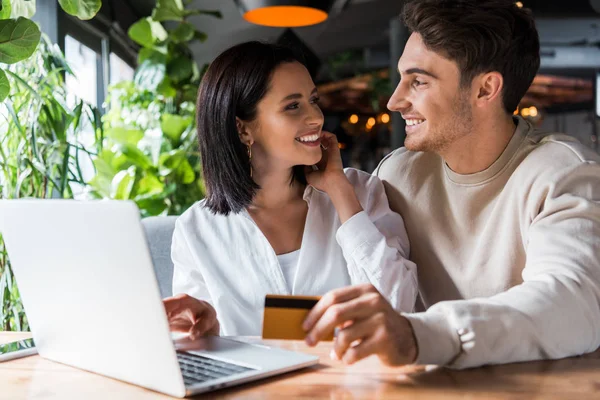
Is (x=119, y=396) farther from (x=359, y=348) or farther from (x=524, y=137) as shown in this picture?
(x=524, y=137)

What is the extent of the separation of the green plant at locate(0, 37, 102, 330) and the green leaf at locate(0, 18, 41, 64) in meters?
0.51

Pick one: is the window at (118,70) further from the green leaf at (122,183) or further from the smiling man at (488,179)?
the smiling man at (488,179)

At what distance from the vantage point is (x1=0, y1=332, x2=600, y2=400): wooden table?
106 centimetres

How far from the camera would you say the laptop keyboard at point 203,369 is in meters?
1.11

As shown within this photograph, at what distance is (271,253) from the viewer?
6.52ft

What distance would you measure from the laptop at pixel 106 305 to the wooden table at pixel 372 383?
2 cm

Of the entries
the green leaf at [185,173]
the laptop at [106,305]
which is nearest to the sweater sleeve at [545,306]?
the laptop at [106,305]

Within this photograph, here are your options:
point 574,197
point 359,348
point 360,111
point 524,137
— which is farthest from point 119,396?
point 360,111

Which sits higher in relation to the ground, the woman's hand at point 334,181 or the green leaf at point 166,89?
the green leaf at point 166,89

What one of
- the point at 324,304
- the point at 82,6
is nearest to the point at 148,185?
the point at 82,6

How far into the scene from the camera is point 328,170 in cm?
203

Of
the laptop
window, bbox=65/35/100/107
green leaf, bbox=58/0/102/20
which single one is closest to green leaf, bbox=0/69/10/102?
green leaf, bbox=58/0/102/20

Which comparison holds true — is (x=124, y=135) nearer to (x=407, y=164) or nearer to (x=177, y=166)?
(x=177, y=166)

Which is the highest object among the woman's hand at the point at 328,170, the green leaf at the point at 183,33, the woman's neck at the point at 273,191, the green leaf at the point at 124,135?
the green leaf at the point at 183,33
